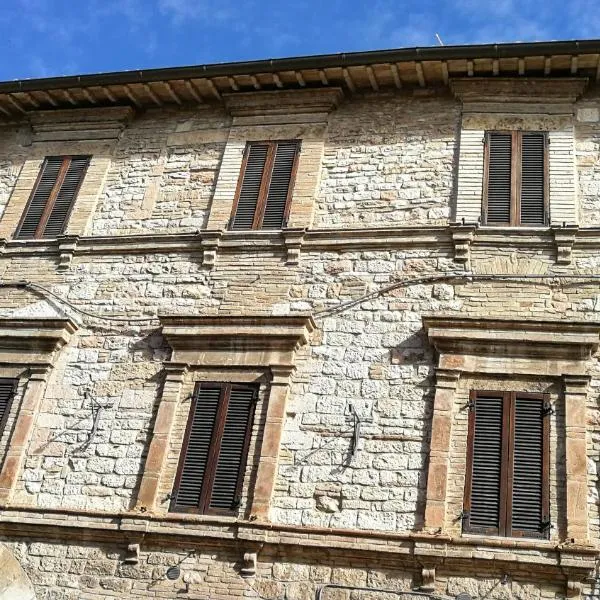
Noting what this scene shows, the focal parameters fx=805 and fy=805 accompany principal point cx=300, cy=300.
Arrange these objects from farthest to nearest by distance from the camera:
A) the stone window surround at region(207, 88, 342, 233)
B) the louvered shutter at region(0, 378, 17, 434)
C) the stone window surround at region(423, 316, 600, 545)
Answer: the stone window surround at region(207, 88, 342, 233), the louvered shutter at region(0, 378, 17, 434), the stone window surround at region(423, 316, 600, 545)

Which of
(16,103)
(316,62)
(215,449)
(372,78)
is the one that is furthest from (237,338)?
(16,103)

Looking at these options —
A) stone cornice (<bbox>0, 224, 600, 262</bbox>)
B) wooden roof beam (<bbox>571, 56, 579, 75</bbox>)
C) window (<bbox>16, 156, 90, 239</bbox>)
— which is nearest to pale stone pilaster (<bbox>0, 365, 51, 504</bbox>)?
stone cornice (<bbox>0, 224, 600, 262</bbox>)

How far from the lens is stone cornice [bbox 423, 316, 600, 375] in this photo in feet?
30.6

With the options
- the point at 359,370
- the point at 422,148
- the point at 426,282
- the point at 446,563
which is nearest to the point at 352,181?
the point at 422,148

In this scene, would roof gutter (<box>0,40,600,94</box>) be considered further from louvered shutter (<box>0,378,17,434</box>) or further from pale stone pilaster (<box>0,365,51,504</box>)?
louvered shutter (<box>0,378,17,434</box>)

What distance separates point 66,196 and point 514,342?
738 centimetres

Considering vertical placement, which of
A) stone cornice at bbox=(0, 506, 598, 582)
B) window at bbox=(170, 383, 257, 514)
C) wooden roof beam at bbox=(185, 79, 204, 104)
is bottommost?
stone cornice at bbox=(0, 506, 598, 582)

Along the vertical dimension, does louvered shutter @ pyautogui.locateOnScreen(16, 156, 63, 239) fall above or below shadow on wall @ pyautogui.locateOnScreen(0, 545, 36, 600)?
above

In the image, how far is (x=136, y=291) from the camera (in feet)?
37.4

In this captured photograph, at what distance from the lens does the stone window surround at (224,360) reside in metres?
9.67

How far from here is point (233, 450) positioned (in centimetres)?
973

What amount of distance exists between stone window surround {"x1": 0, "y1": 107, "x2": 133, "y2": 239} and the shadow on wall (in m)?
5.03

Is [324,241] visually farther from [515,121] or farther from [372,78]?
[515,121]

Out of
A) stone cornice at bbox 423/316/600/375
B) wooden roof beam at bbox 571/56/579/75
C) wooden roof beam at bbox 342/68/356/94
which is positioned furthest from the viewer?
wooden roof beam at bbox 342/68/356/94
